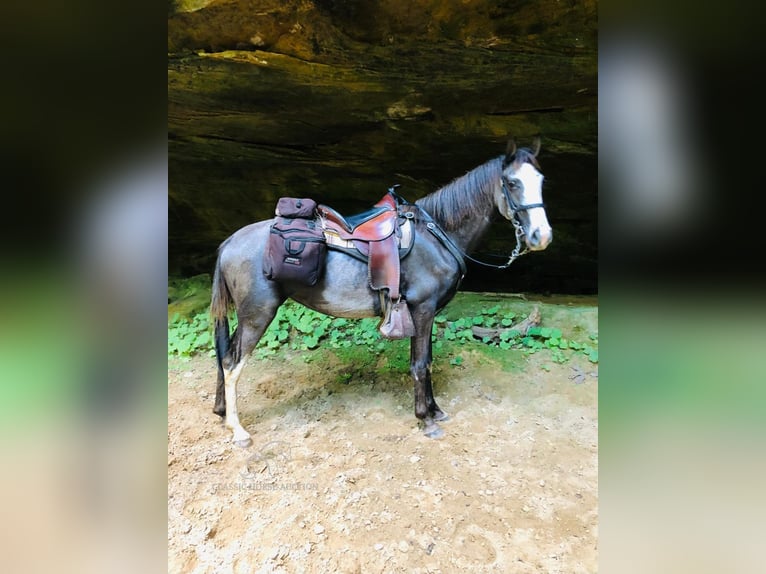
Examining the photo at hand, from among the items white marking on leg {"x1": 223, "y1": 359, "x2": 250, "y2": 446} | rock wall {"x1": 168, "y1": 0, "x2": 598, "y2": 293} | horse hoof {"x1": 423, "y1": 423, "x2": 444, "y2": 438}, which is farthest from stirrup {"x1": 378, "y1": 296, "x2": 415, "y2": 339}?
rock wall {"x1": 168, "y1": 0, "x2": 598, "y2": 293}

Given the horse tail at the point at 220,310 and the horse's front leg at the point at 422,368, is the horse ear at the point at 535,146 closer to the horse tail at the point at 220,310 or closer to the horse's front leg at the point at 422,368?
the horse's front leg at the point at 422,368

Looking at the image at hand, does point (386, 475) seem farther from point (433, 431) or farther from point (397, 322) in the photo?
point (397, 322)

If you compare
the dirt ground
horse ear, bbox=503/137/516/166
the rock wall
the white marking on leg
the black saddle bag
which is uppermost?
the rock wall

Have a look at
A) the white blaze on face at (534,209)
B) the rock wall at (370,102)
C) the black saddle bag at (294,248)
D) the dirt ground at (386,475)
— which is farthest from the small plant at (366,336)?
the rock wall at (370,102)

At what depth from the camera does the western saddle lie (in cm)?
260

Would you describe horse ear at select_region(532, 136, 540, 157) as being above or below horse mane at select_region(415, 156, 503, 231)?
above

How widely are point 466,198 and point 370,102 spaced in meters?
1.54

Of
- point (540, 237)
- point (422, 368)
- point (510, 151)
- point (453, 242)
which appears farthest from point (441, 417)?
point (510, 151)

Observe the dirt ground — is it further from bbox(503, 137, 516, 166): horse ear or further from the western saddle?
bbox(503, 137, 516, 166): horse ear

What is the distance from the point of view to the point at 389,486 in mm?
2186

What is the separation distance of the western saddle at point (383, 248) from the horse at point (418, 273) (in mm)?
94

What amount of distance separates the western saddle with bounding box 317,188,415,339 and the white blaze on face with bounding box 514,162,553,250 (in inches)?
35.0
